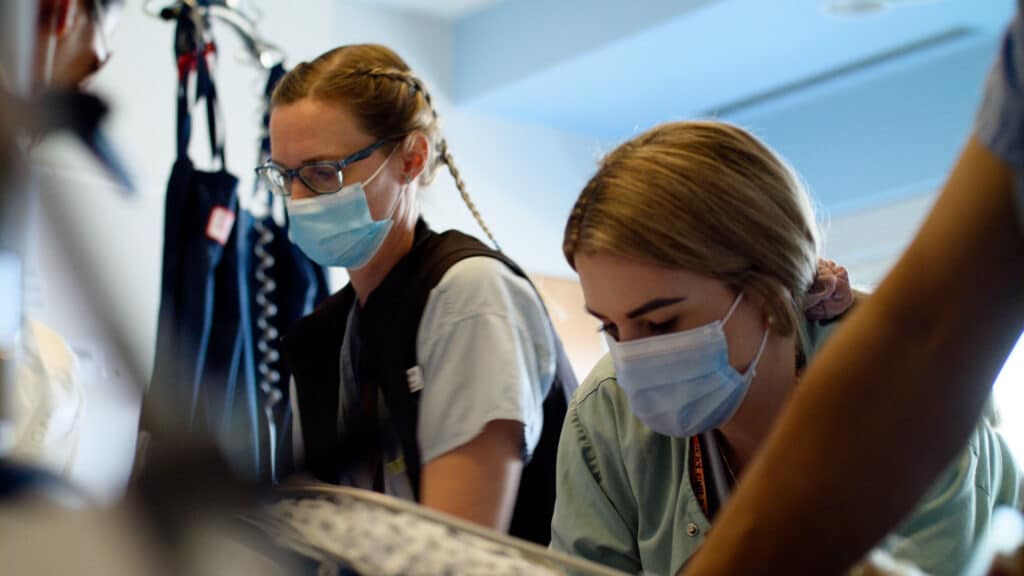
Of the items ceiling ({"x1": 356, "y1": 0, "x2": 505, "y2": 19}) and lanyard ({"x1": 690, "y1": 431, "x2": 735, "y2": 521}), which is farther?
ceiling ({"x1": 356, "y1": 0, "x2": 505, "y2": 19})

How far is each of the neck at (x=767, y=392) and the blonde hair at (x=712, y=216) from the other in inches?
1.0

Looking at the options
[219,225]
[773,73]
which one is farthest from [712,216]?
[773,73]

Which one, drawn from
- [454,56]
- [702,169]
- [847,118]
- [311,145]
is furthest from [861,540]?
[847,118]

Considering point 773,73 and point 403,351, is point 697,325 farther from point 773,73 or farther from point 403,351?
point 773,73

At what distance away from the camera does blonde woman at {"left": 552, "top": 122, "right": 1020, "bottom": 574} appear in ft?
4.27

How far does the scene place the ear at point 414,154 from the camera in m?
1.83

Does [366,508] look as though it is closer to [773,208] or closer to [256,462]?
[256,462]

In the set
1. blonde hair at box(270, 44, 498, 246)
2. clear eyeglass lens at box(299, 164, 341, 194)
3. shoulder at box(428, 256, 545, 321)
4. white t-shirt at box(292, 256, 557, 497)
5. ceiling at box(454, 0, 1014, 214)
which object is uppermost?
blonde hair at box(270, 44, 498, 246)

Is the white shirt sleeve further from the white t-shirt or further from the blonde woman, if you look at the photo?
the blonde woman

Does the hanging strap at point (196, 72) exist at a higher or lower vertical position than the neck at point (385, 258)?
higher

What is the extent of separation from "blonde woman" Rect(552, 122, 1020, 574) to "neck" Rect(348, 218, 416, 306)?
0.45 m

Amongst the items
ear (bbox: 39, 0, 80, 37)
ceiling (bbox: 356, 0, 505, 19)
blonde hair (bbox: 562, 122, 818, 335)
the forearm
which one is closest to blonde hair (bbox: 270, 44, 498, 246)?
blonde hair (bbox: 562, 122, 818, 335)

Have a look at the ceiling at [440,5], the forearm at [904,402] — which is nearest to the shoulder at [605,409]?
the forearm at [904,402]

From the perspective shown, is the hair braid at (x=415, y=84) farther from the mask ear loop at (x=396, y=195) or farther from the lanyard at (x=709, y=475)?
the lanyard at (x=709, y=475)
